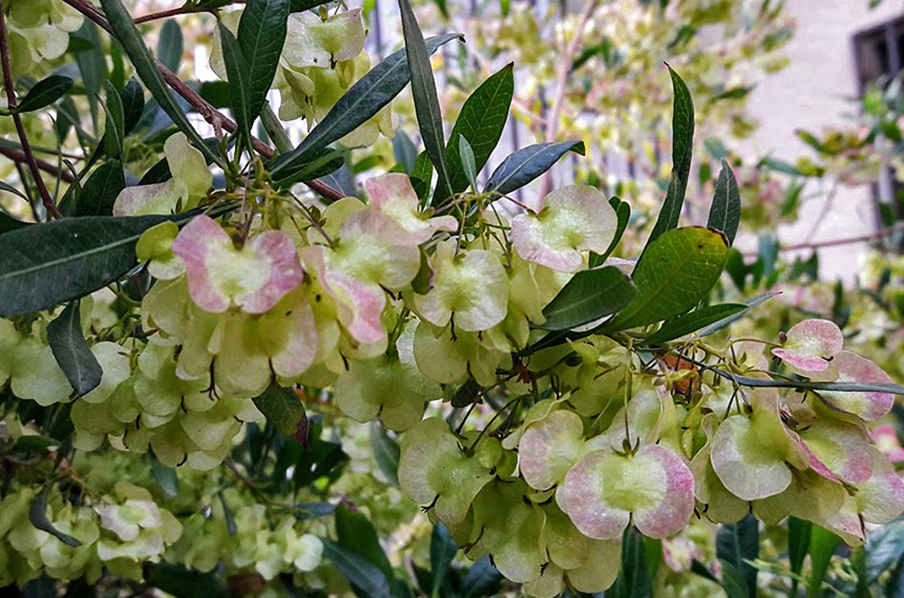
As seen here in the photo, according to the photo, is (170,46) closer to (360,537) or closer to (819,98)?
(360,537)

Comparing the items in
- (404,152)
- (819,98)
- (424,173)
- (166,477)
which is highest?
(424,173)

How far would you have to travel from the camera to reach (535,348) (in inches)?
13.9

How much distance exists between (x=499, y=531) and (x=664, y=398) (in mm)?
99

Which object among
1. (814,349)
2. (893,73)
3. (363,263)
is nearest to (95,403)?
(363,263)

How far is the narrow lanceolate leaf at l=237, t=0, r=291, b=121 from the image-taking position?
0.35m

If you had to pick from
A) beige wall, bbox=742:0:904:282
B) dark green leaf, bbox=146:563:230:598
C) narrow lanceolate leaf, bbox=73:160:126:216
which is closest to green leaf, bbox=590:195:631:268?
narrow lanceolate leaf, bbox=73:160:126:216

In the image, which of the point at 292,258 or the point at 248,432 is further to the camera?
the point at 248,432

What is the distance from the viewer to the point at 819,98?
395 centimetres

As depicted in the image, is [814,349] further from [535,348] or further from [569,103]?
[569,103]

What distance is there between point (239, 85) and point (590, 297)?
19 centimetres

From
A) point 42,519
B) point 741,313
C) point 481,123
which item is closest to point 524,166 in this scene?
point 481,123

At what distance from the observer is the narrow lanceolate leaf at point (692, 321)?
0.36m

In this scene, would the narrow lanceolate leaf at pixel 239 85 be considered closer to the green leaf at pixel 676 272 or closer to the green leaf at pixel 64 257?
the green leaf at pixel 64 257

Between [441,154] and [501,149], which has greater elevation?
[441,154]
